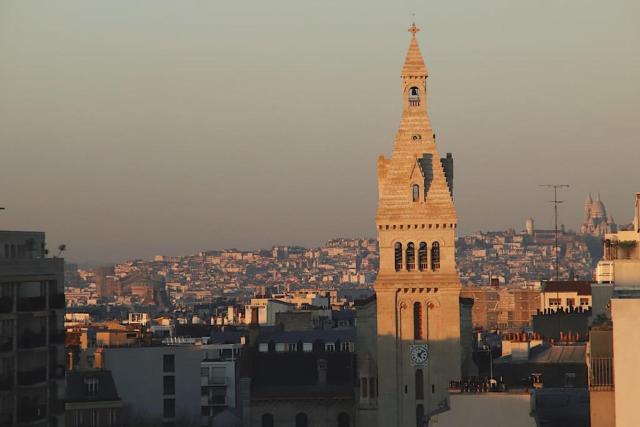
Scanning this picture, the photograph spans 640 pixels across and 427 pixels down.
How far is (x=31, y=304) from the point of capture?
3324 inches

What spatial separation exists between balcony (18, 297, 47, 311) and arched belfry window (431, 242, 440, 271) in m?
53.8

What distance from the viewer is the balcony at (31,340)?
273 ft

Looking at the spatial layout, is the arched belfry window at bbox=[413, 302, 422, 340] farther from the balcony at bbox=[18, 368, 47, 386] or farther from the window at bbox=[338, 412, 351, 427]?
the balcony at bbox=[18, 368, 47, 386]

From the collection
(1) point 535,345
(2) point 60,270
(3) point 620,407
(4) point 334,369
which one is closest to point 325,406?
(4) point 334,369

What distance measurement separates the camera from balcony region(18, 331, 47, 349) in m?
83.3

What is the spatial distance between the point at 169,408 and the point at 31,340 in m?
73.6

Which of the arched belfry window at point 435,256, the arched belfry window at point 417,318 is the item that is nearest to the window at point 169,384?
the arched belfry window at point 417,318

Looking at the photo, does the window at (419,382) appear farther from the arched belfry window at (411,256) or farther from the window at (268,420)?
the window at (268,420)

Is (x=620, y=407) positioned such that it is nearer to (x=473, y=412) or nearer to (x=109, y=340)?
(x=473, y=412)

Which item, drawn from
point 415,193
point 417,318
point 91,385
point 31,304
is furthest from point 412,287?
point 31,304

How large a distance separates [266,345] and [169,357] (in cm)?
518

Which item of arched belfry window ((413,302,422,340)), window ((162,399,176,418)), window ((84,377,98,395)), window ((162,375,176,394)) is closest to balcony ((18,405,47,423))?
window ((84,377,98,395))

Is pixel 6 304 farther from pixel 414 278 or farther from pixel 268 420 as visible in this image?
pixel 268 420

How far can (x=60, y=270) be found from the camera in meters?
90.2
